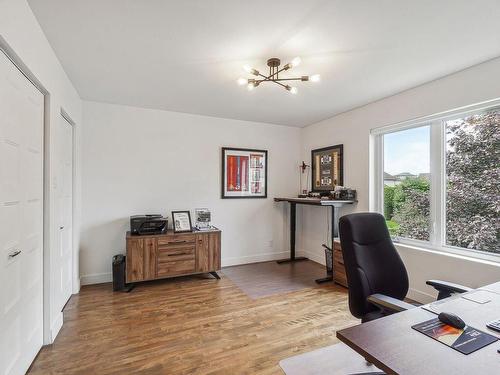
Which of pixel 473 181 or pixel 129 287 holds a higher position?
pixel 473 181

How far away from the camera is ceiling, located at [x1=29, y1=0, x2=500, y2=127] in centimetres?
174

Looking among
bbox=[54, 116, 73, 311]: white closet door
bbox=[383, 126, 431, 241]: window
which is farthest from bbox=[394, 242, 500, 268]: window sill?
bbox=[54, 116, 73, 311]: white closet door

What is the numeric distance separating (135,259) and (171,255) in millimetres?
441

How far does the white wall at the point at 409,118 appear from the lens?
244 cm

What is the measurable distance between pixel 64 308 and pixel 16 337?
48.7 inches

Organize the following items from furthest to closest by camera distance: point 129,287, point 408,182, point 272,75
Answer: point 129,287
point 408,182
point 272,75

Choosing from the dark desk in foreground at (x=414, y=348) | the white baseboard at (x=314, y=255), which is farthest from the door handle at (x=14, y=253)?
the white baseboard at (x=314, y=255)

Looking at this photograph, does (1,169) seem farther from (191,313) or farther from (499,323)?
(499,323)

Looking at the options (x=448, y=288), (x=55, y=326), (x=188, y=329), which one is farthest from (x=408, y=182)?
(x=55, y=326)

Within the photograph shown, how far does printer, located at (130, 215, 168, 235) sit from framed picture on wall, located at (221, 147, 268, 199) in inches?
44.9

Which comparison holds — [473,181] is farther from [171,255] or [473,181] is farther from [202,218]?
[171,255]

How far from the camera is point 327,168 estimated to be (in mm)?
4383

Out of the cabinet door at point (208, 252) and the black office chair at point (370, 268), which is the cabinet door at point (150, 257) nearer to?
the cabinet door at point (208, 252)

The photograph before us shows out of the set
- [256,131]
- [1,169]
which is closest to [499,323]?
[1,169]
